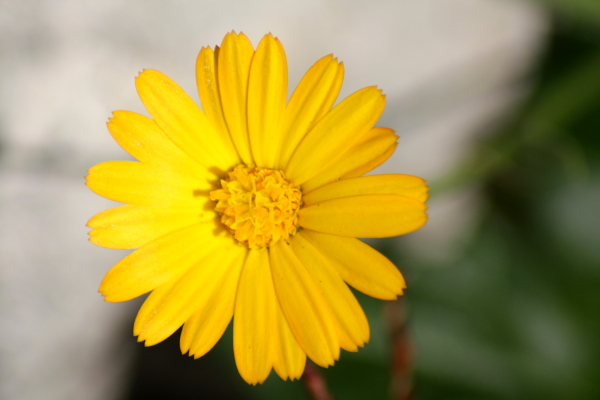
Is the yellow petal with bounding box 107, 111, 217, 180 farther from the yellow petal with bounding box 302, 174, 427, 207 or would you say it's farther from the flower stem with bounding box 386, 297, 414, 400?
the flower stem with bounding box 386, 297, 414, 400

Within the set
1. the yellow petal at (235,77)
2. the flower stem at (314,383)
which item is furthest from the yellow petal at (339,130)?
the flower stem at (314,383)

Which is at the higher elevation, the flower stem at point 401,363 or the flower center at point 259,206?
the flower center at point 259,206

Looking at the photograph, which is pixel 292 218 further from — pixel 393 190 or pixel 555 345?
pixel 555 345

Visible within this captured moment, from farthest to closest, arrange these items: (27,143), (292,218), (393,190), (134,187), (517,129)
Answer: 1. (517,129)
2. (27,143)
3. (292,218)
4. (134,187)
5. (393,190)

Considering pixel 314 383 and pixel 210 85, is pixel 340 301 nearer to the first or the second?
pixel 314 383

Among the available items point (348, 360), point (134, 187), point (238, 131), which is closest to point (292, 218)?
point (238, 131)

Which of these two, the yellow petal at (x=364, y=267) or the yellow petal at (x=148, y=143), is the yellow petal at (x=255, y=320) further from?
the yellow petal at (x=148, y=143)
